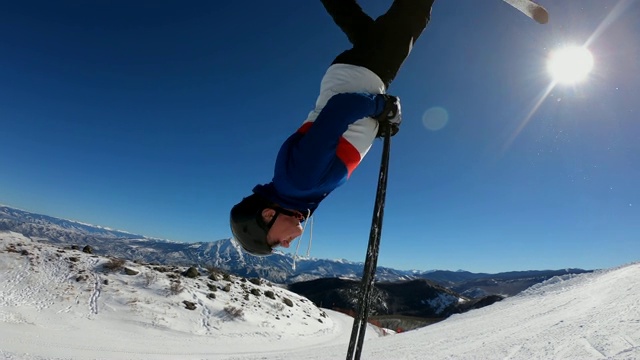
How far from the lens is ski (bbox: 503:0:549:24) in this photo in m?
2.57

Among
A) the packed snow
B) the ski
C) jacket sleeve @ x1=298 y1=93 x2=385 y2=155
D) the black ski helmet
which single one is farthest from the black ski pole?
the packed snow

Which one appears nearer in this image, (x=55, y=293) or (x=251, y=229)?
(x=251, y=229)

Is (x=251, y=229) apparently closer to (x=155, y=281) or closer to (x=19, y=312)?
(x=19, y=312)

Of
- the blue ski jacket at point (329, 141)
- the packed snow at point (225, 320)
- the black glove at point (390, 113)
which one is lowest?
the packed snow at point (225, 320)

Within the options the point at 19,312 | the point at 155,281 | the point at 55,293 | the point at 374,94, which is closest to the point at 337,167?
the point at 374,94

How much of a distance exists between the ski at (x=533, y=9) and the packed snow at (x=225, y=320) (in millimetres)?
3809

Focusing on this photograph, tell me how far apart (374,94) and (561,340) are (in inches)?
251

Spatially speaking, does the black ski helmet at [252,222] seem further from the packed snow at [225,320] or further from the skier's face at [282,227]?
the packed snow at [225,320]

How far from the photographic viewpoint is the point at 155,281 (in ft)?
79.4

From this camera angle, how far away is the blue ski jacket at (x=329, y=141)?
162 cm

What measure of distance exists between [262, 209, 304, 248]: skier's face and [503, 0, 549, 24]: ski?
7.67 feet

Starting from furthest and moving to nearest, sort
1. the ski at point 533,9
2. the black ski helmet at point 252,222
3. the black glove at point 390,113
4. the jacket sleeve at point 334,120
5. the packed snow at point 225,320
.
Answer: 1. the packed snow at point 225,320
2. the ski at point 533,9
3. the black ski helmet at point 252,222
4. the black glove at point 390,113
5. the jacket sleeve at point 334,120

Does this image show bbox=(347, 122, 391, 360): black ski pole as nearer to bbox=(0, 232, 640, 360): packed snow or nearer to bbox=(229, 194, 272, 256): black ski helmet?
bbox=(229, 194, 272, 256): black ski helmet

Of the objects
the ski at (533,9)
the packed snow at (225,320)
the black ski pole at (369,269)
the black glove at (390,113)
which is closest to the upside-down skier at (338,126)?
the black glove at (390,113)
